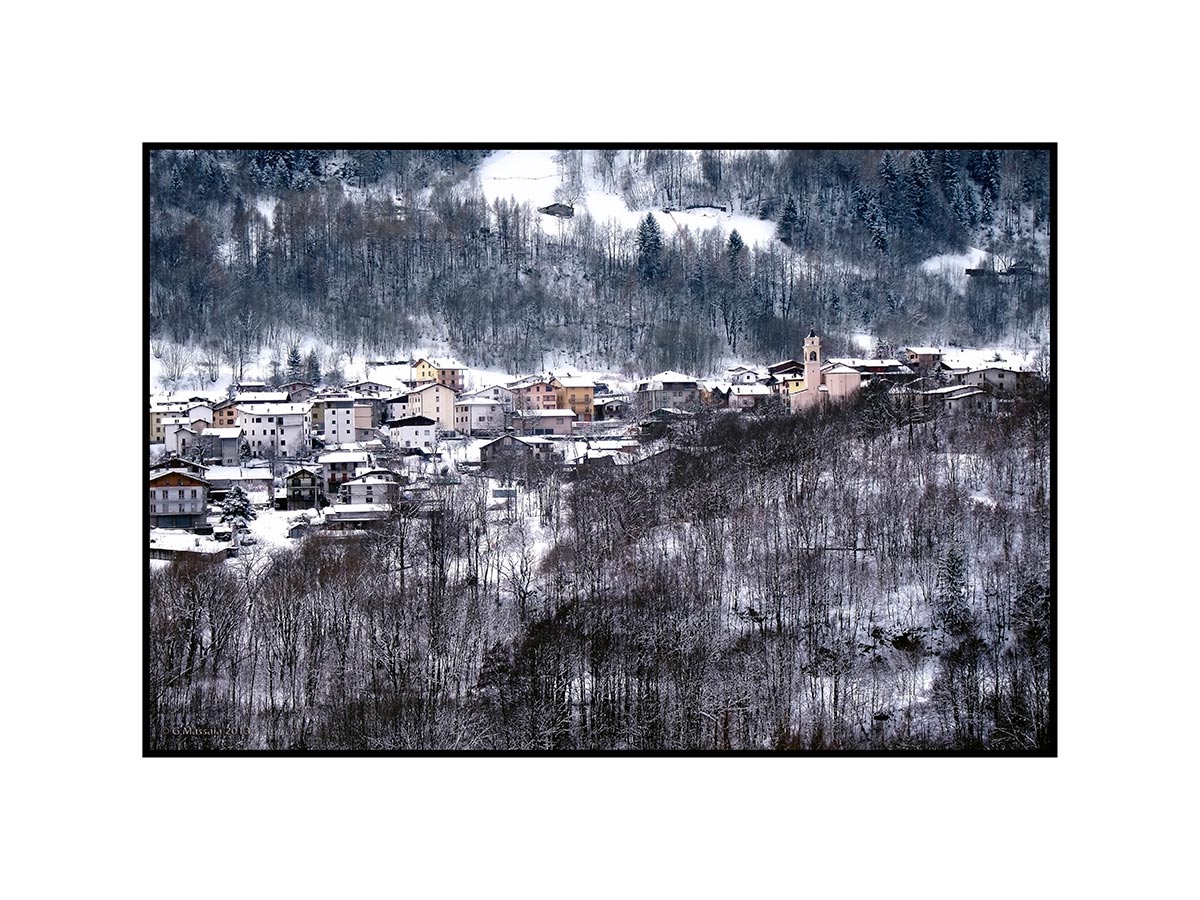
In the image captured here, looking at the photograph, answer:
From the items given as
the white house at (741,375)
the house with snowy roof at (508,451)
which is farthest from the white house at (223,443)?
the white house at (741,375)

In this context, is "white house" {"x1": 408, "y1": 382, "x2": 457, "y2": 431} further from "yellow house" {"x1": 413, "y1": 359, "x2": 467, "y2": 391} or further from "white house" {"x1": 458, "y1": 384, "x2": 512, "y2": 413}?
"white house" {"x1": 458, "y1": 384, "x2": 512, "y2": 413}

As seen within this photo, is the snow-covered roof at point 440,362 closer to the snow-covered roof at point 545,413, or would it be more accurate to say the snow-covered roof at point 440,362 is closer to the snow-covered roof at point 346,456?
the snow-covered roof at point 545,413

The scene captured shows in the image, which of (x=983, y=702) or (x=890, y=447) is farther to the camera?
(x=890, y=447)

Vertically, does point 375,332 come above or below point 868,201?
below

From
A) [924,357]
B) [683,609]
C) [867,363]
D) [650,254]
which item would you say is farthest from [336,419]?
[924,357]

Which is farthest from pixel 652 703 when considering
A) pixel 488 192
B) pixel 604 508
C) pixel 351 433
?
pixel 488 192

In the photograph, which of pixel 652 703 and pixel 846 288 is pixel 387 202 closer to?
pixel 846 288

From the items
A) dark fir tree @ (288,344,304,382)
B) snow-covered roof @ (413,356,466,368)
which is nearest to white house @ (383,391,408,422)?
snow-covered roof @ (413,356,466,368)
